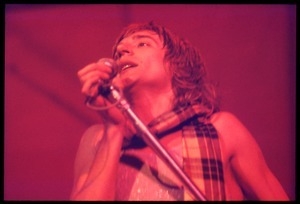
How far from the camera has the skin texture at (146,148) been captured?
1.24 meters

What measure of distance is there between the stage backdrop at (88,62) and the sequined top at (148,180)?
0.22m

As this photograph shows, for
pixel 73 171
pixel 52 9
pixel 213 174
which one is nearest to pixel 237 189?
pixel 213 174

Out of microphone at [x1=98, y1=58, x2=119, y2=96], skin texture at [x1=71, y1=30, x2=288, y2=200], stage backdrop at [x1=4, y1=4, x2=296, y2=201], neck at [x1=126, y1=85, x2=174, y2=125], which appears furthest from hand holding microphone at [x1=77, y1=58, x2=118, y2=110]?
stage backdrop at [x1=4, y1=4, x2=296, y2=201]

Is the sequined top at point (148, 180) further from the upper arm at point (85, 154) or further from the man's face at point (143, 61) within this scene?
the man's face at point (143, 61)

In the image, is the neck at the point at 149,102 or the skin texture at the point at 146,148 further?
the neck at the point at 149,102

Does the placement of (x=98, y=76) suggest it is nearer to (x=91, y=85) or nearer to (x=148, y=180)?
(x=91, y=85)

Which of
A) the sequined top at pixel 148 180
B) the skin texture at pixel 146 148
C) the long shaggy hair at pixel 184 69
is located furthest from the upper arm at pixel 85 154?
the long shaggy hair at pixel 184 69

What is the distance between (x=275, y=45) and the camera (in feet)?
4.85

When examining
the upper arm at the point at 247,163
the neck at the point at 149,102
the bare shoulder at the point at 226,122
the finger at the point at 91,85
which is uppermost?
the finger at the point at 91,85

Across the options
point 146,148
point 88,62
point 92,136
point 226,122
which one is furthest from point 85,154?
point 226,122

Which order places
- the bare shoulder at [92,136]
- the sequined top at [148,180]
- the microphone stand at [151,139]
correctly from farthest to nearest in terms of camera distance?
the bare shoulder at [92,136] → the sequined top at [148,180] → the microphone stand at [151,139]

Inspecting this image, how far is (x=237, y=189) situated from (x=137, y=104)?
361 millimetres

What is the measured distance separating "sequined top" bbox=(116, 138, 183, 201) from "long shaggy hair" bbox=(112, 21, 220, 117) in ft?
0.58

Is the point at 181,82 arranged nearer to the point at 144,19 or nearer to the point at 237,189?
the point at 144,19
